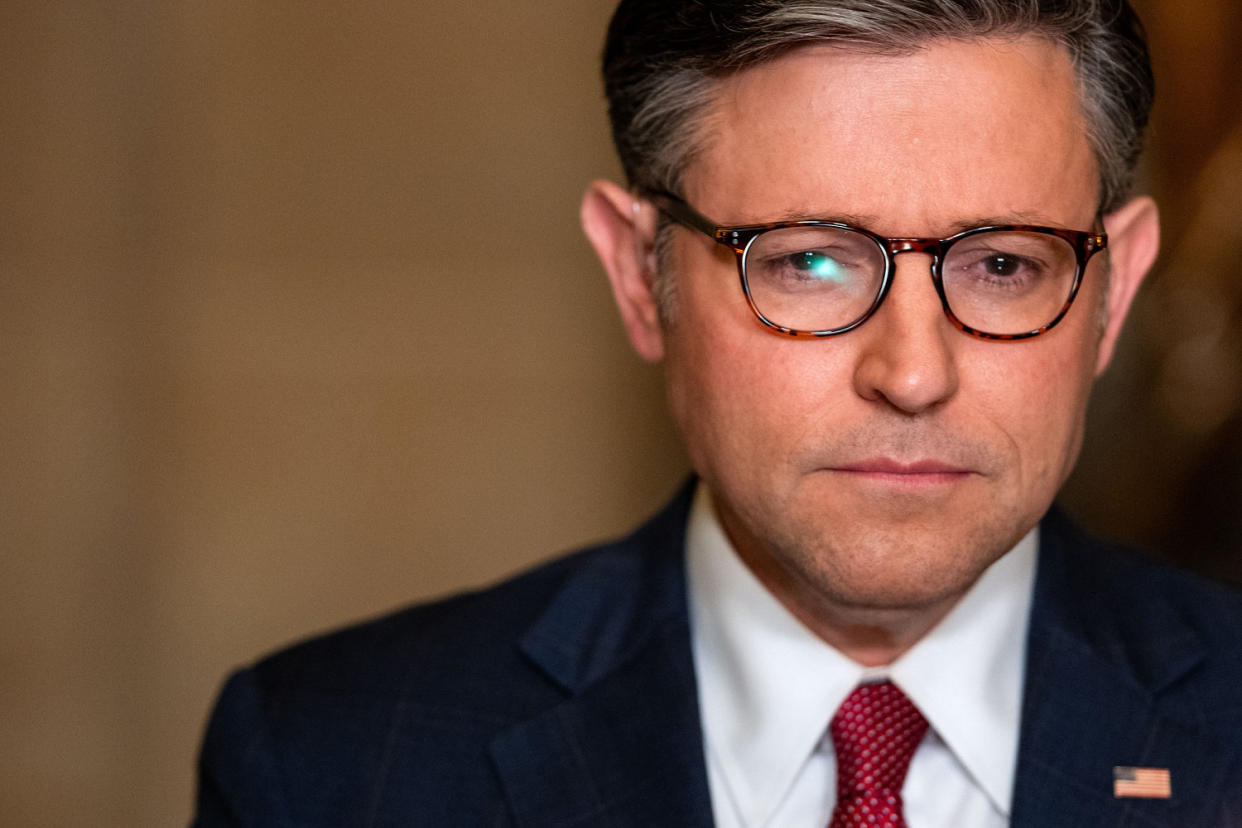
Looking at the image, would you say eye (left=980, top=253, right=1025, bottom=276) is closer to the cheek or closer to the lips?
the cheek

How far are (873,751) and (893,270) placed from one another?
0.72 meters

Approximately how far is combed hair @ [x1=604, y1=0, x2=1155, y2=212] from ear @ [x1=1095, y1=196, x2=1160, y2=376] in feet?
0.12

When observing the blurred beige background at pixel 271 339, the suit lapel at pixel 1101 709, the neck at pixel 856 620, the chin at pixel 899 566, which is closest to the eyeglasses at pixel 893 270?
the chin at pixel 899 566

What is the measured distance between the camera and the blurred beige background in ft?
13.4

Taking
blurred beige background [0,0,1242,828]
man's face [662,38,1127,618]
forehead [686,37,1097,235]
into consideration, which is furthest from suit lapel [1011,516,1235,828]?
blurred beige background [0,0,1242,828]

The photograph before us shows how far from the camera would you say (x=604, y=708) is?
235 cm

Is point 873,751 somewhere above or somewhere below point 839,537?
below

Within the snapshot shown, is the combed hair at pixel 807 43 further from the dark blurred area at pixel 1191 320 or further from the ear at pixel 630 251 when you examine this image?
the dark blurred area at pixel 1191 320

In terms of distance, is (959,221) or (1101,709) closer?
(959,221)

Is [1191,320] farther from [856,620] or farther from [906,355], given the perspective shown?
[906,355]

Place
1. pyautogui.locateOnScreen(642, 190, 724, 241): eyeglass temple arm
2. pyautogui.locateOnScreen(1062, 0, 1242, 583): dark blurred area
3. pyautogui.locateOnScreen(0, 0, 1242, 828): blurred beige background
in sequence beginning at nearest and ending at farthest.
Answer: pyautogui.locateOnScreen(642, 190, 724, 241): eyeglass temple arm
pyautogui.locateOnScreen(1062, 0, 1242, 583): dark blurred area
pyautogui.locateOnScreen(0, 0, 1242, 828): blurred beige background

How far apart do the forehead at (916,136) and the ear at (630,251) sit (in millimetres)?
335

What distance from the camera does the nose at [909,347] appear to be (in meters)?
1.95

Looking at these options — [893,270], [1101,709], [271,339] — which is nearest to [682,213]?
[893,270]
